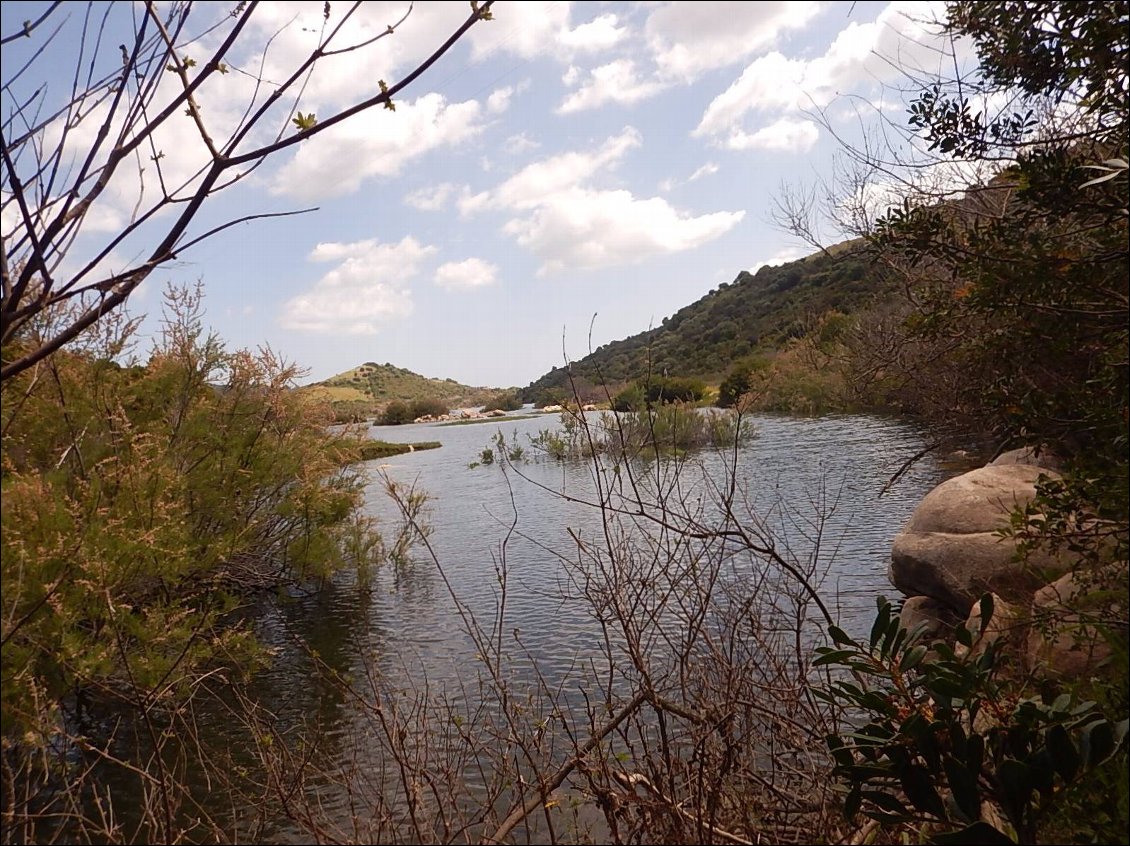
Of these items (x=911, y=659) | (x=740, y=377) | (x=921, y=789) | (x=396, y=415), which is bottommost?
(x=921, y=789)

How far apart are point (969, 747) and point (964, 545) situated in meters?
5.06

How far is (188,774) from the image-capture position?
18.3ft

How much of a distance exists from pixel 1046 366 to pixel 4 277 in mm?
2673

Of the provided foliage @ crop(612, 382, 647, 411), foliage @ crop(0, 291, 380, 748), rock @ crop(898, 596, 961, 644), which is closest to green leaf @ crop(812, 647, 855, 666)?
foliage @ crop(612, 382, 647, 411)

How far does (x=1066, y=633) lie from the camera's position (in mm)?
3814

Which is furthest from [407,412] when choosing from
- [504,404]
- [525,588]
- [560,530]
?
[525,588]

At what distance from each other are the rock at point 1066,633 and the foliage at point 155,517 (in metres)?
2.56

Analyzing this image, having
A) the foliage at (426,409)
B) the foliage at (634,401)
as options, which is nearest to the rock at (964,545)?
the foliage at (634,401)

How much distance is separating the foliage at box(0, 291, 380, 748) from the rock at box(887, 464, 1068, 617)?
5.17 metres

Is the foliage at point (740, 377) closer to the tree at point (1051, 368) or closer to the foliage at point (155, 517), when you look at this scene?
the foliage at point (155, 517)

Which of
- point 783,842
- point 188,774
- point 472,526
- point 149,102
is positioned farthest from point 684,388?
point 149,102

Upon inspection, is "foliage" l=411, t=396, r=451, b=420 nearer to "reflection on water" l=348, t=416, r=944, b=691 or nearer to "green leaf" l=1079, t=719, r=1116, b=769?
"reflection on water" l=348, t=416, r=944, b=691

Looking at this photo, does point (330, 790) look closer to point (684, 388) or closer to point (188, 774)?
point (188, 774)

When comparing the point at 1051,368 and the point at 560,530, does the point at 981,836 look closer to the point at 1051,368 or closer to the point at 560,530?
the point at 1051,368
